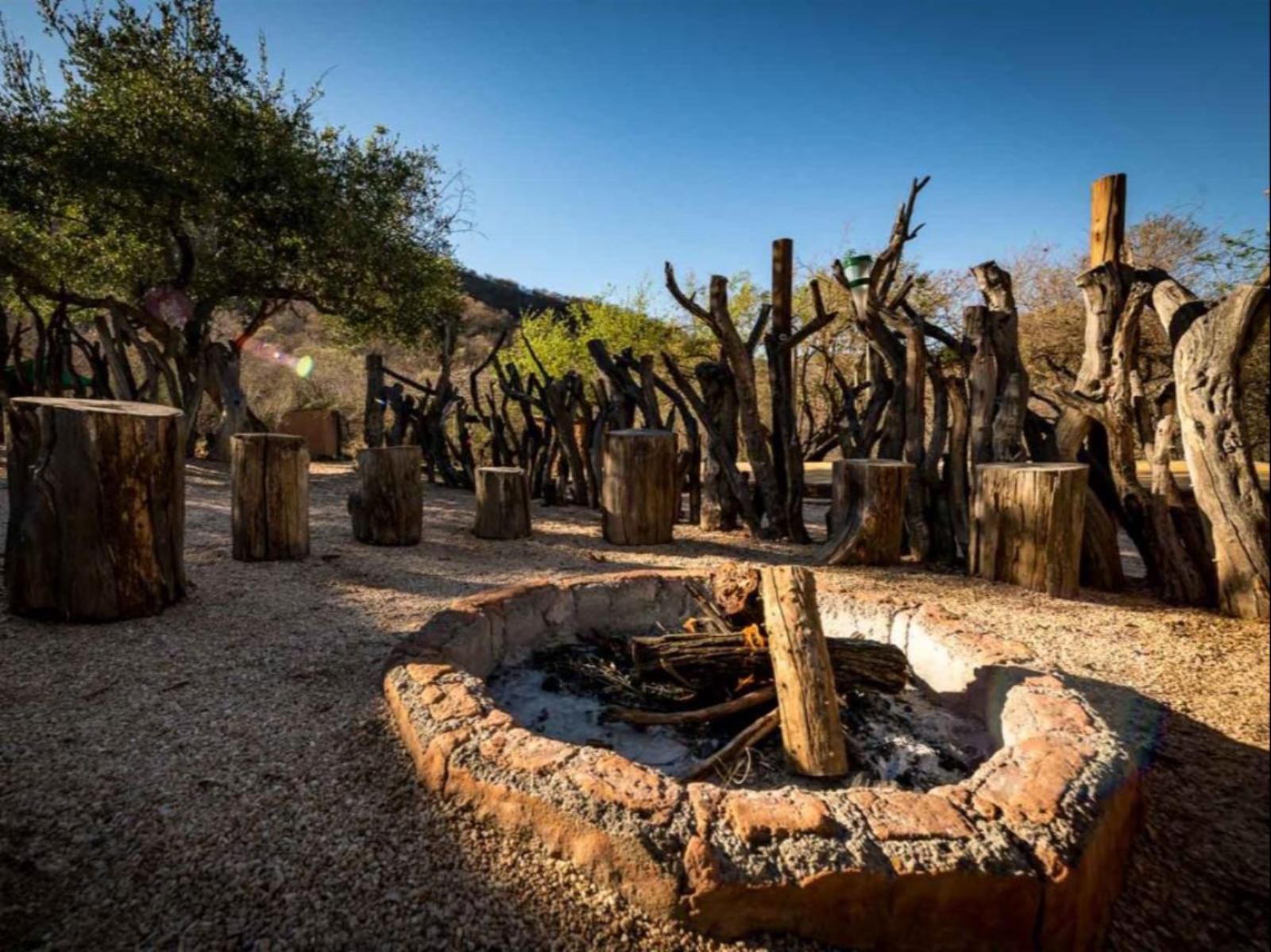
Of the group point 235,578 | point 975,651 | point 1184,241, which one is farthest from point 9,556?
point 1184,241

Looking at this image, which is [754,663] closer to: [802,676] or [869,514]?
[802,676]

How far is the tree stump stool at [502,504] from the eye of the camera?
555cm

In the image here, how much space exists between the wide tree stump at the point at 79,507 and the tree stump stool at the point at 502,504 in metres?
2.74

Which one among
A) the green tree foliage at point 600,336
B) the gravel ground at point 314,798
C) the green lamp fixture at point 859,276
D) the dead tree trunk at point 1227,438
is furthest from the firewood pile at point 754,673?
the green tree foliage at point 600,336

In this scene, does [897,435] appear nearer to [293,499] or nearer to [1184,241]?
[293,499]

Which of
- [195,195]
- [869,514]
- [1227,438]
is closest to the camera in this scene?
[1227,438]

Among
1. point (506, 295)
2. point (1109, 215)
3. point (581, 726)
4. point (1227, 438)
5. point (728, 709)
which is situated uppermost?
point (506, 295)

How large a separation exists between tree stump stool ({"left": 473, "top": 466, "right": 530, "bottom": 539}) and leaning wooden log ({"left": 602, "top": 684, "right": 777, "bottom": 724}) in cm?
353

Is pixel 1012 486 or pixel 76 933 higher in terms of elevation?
pixel 1012 486

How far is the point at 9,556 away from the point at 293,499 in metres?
1.57

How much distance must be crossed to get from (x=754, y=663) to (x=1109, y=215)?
395cm

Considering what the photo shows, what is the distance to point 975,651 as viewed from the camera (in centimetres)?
235

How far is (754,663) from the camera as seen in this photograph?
7.39 feet

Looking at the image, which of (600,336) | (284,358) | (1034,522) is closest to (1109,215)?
(1034,522)
